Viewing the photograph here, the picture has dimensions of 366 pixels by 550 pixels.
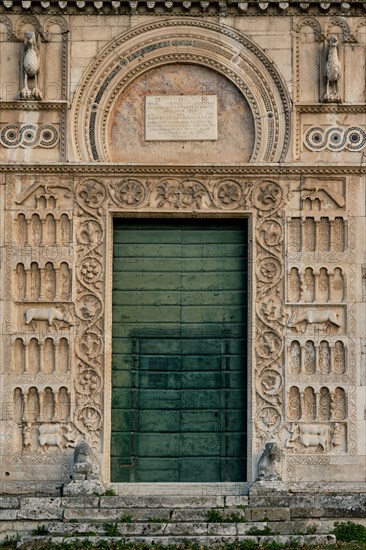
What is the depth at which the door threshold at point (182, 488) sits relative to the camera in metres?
22.9

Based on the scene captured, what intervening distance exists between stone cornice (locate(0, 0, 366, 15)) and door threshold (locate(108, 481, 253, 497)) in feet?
24.5

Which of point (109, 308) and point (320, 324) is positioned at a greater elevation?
point (109, 308)

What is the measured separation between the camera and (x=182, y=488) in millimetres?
23109

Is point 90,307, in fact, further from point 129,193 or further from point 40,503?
point 40,503

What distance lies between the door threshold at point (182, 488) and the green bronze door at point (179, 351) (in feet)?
0.74

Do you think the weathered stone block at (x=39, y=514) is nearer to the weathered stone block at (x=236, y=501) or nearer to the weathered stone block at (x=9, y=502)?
the weathered stone block at (x=9, y=502)

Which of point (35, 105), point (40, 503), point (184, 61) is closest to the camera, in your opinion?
point (40, 503)

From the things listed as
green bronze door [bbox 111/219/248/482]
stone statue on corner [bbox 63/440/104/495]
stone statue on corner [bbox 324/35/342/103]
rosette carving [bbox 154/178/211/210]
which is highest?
stone statue on corner [bbox 324/35/342/103]

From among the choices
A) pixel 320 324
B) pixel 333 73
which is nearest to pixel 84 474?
pixel 320 324

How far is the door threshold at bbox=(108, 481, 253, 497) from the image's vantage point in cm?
2294

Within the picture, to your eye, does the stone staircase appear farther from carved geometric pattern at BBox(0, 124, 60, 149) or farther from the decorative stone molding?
carved geometric pattern at BBox(0, 124, 60, 149)

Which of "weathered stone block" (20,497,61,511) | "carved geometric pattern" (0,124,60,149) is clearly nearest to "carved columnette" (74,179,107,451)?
"carved geometric pattern" (0,124,60,149)

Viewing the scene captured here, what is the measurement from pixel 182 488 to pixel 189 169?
195 inches

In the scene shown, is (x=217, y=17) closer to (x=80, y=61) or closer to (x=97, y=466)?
(x=80, y=61)
